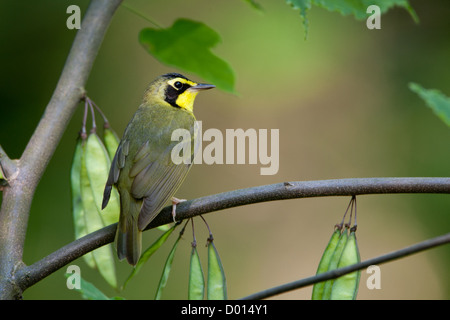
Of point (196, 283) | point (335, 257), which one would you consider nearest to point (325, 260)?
point (335, 257)

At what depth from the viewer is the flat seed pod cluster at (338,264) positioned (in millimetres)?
1832

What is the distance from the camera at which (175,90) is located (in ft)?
11.5

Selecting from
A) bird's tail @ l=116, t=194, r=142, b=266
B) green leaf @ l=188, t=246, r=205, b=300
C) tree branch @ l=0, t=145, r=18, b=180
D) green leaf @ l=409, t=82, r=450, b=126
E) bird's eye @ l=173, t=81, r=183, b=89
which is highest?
bird's eye @ l=173, t=81, r=183, b=89

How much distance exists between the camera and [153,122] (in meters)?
3.06

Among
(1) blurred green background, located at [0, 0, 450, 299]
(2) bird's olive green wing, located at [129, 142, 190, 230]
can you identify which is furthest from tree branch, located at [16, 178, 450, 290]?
(1) blurred green background, located at [0, 0, 450, 299]

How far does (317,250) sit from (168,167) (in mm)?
2910

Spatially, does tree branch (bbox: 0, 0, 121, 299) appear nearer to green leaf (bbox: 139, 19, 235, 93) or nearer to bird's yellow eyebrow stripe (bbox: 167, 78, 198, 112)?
green leaf (bbox: 139, 19, 235, 93)

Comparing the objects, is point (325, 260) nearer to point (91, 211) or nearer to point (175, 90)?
point (91, 211)

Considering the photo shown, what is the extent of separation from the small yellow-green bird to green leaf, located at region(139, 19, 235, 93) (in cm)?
44

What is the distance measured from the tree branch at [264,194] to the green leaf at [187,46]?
87 centimetres

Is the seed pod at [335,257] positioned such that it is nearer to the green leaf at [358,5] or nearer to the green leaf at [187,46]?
the green leaf at [358,5]

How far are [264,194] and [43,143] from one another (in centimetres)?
84

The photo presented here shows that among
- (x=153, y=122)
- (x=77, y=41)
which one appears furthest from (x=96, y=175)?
(x=153, y=122)

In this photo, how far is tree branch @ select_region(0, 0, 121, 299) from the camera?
6.36 ft
